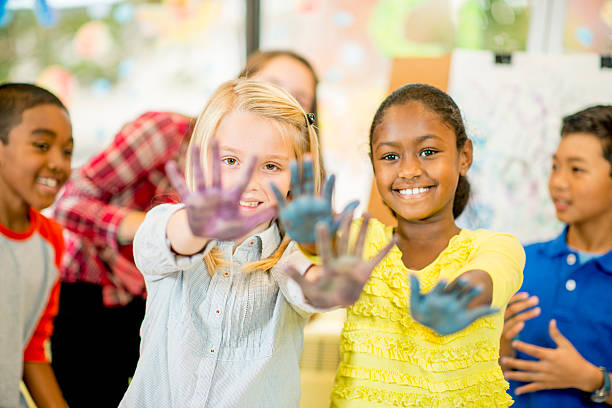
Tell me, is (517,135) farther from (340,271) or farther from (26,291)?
(26,291)

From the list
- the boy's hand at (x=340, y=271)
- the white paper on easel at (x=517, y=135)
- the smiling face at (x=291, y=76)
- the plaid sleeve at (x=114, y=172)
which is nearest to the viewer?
the boy's hand at (x=340, y=271)

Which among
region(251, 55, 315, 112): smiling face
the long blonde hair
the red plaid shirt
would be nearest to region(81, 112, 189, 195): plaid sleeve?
the red plaid shirt

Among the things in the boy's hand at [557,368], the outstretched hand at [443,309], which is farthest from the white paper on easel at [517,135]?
the outstretched hand at [443,309]

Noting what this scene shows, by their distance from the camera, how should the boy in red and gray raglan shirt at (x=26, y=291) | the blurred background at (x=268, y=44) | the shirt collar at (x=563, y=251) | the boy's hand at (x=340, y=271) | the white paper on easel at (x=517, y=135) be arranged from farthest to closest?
the blurred background at (x=268, y=44), the white paper on easel at (x=517, y=135), the shirt collar at (x=563, y=251), the boy in red and gray raglan shirt at (x=26, y=291), the boy's hand at (x=340, y=271)

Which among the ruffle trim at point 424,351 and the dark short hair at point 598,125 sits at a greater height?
the dark short hair at point 598,125

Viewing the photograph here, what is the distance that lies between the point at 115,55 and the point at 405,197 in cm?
220

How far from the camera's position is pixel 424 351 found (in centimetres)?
109

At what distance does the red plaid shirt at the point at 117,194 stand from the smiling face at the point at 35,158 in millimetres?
171

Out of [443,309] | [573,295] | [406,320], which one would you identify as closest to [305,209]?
[443,309]

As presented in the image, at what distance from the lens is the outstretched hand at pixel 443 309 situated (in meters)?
0.79

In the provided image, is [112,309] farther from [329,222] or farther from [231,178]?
[329,222]

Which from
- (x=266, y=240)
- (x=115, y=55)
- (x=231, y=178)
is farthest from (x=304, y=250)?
(x=115, y=55)

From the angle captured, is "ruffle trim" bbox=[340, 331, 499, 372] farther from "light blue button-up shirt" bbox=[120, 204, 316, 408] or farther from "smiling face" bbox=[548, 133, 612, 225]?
"smiling face" bbox=[548, 133, 612, 225]

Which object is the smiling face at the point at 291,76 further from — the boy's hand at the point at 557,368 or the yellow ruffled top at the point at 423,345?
the boy's hand at the point at 557,368
